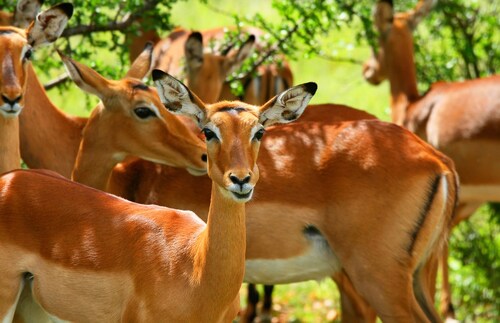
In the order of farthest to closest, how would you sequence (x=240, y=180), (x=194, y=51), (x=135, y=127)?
(x=194, y=51) → (x=135, y=127) → (x=240, y=180)

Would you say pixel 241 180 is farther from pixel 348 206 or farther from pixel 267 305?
pixel 267 305

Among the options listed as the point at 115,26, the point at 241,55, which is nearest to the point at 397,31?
the point at 241,55

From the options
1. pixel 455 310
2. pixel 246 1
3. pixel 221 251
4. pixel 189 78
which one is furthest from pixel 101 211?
pixel 246 1

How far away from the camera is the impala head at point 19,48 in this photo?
6219mm

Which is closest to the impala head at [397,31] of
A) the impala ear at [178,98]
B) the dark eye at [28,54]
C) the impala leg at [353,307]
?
the impala leg at [353,307]

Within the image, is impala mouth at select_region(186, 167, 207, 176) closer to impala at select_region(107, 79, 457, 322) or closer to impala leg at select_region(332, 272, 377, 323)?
impala at select_region(107, 79, 457, 322)

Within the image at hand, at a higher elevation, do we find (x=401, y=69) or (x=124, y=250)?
(x=124, y=250)

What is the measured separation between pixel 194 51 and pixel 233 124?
3331 mm

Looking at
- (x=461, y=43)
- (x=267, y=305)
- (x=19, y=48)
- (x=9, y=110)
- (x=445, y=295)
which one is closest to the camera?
(x=9, y=110)

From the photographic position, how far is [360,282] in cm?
656

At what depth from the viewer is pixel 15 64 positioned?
6336 millimetres

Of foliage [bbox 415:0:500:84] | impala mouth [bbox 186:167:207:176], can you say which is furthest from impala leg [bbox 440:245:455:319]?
impala mouth [bbox 186:167:207:176]

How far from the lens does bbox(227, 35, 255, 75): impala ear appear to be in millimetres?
8197

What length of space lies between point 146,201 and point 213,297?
160 centimetres
